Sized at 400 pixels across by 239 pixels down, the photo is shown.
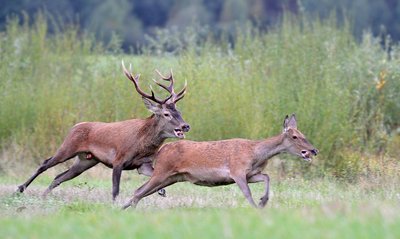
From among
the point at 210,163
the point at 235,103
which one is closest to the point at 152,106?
the point at 210,163

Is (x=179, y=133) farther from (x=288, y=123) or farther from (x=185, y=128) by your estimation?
(x=288, y=123)

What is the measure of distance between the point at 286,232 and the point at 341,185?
7054 mm

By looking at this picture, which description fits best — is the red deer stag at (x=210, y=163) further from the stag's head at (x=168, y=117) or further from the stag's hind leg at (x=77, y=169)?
the stag's hind leg at (x=77, y=169)

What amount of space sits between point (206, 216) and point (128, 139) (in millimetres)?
4651

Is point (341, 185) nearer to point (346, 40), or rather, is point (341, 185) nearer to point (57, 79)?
point (346, 40)

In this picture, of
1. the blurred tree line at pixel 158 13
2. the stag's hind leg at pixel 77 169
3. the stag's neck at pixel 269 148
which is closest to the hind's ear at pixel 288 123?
the stag's neck at pixel 269 148

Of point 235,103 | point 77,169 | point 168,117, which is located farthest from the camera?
point 235,103

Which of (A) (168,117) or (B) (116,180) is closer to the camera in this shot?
(B) (116,180)

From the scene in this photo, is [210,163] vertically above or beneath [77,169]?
above

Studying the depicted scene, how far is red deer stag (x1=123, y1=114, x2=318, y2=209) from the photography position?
12.8 metres

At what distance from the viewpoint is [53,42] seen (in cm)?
2214

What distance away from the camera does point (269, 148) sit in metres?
13.0

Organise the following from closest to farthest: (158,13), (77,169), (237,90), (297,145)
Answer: (297,145) < (77,169) < (237,90) < (158,13)

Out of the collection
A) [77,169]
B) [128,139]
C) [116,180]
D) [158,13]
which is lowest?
[158,13]
